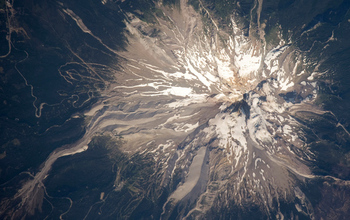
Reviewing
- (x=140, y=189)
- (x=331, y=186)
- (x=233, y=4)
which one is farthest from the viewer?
(x=140, y=189)

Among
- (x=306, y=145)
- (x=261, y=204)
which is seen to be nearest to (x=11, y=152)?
(x=261, y=204)

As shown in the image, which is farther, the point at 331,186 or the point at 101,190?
the point at 101,190

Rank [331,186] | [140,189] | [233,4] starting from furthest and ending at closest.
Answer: [140,189] < [233,4] < [331,186]

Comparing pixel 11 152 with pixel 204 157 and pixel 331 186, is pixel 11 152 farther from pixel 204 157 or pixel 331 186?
pixel 331 186

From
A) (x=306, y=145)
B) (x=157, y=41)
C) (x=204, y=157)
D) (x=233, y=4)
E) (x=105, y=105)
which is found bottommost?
(x=204, y=157)

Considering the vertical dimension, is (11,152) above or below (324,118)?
below

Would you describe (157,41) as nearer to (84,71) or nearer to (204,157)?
(84,71)
